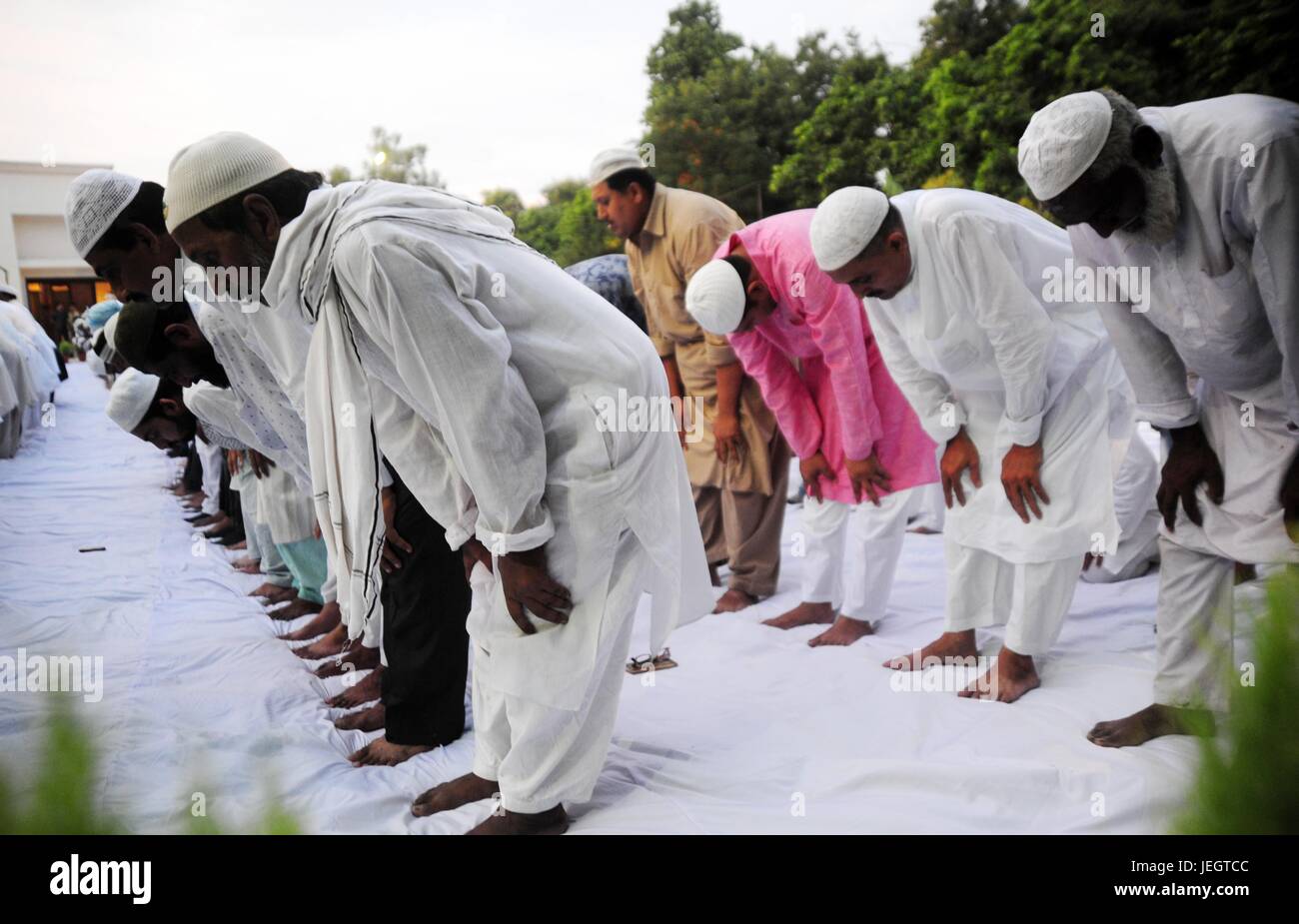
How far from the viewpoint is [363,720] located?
249cm

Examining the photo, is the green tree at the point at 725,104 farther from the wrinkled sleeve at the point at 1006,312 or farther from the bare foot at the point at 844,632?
the bare foot at the point at 844,632

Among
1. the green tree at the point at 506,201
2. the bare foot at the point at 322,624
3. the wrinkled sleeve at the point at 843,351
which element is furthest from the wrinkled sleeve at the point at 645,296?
the bare foot at the point at 322,624

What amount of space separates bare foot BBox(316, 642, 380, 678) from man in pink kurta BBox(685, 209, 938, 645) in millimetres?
1351

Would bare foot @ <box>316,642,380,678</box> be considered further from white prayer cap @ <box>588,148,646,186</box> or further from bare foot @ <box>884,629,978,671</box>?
white prayer cap @ <box>588,148,646,186</box>

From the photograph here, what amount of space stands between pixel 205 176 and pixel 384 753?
54.5 inches

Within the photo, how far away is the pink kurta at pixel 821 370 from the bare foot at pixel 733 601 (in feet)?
1.86

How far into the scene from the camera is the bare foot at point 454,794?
1.99 metres

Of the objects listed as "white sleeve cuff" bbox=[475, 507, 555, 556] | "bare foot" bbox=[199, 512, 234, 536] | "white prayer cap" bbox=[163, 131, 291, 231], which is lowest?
"bare foot" bbox=[199, 512, 234, 536]

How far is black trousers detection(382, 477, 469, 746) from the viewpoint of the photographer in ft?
7.27

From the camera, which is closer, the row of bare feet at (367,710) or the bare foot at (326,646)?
the row of bare feet at (367,710)

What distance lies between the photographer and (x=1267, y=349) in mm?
1793

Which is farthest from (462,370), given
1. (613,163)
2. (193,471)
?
(193,471)

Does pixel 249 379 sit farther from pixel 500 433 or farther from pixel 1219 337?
pixel 1219 337

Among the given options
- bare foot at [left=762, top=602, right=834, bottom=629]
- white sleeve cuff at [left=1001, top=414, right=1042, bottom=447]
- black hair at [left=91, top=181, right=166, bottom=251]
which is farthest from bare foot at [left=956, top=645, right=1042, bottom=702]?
black hair at [left=91, top=181, right=166, bottom=251]
